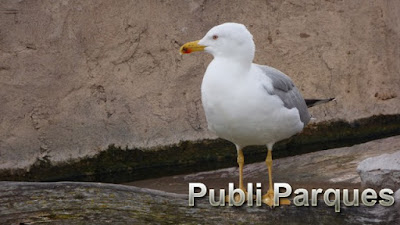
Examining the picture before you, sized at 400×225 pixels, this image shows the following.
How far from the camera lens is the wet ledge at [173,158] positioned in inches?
271

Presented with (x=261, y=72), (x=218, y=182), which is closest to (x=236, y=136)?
(x=261, y=72)

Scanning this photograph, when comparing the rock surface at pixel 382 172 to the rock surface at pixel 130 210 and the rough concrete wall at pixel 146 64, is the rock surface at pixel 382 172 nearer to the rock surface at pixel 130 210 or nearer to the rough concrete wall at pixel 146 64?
the rock surface at pixel 130 210

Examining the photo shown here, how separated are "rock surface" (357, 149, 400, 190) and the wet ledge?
1.83m

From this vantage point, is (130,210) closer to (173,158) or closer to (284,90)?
(284,90)

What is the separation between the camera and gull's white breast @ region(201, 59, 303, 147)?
443 cm

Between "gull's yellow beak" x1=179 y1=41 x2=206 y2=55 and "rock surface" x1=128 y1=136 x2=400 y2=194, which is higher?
"gull's yellow beak" x1=179 y1=41 x2=206 y2=55

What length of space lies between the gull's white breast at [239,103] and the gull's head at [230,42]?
0.06 m

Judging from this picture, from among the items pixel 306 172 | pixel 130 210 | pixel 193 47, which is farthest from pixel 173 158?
pixel 130 210

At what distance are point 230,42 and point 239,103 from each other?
358mm

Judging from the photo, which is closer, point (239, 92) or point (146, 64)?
point (239, 92)

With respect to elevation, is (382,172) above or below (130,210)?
above

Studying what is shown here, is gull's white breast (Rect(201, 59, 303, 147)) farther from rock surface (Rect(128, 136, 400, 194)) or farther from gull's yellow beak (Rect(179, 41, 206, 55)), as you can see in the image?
rock surface (Rect(128, 136, 400, 194))

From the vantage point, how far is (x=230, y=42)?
4539mm

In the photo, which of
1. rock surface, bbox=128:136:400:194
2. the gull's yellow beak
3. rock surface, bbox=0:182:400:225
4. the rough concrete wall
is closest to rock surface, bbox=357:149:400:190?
rock surface, bbox=128:136:400:194
